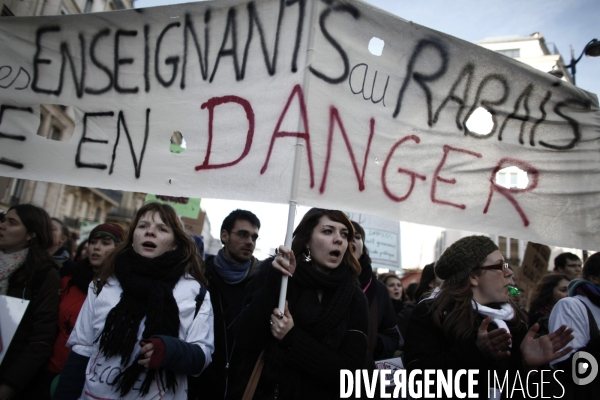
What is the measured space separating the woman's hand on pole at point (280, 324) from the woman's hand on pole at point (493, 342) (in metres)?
0.90

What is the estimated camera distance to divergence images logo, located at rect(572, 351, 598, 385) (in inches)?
93.4

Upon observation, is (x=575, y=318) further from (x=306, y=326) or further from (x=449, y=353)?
(x=306, y=326)

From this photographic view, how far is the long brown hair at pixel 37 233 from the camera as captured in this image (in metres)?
2.92

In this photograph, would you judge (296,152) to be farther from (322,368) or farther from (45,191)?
(45,191)

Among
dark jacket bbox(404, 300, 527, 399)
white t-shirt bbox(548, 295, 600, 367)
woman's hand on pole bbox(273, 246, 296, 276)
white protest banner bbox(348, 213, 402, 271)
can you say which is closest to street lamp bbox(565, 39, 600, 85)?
white protest banner bbox(348, 213, 402, 271)

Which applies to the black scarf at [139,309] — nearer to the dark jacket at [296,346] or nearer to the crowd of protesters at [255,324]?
the crowd of protesters at [255,324]

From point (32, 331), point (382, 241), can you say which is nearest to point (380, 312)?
point (32, 331)

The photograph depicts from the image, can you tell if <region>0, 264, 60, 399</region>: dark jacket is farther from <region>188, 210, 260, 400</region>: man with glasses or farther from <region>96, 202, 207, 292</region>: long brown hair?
<region>188, 210, 260, 400</region>: man with glasses

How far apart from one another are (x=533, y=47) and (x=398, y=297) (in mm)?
37535

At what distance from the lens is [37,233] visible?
304cm

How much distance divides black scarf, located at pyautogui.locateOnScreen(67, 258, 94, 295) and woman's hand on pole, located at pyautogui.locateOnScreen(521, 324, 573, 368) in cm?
262

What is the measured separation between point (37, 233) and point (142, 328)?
1421 millimetres

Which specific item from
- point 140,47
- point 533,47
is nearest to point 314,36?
point 140,47

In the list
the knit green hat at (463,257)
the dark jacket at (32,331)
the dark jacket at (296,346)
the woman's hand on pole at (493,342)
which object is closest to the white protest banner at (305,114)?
the knit green hat at (463,257)
